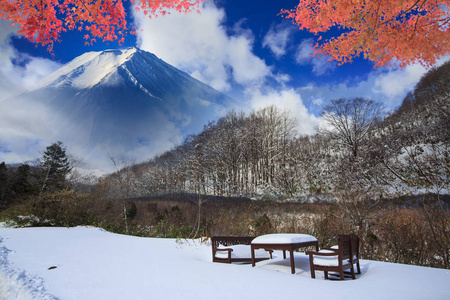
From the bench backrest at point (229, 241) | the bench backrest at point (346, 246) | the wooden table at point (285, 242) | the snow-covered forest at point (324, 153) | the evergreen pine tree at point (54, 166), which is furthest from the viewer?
the evergreen pine tree at point (54, 166)

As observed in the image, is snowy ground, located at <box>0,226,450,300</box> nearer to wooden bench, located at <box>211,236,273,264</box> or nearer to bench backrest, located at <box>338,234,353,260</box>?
bench backrest, located at <box>338,234,353,260</box>

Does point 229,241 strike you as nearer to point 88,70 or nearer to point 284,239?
point 284,239

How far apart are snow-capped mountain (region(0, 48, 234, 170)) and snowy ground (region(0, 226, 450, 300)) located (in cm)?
10281

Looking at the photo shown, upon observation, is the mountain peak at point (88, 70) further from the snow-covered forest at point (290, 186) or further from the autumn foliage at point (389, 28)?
the autumn foliage at point (389, 28)

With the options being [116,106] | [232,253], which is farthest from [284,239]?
[116,106]

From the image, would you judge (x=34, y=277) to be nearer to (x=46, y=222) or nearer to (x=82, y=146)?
(x=46, y=222)

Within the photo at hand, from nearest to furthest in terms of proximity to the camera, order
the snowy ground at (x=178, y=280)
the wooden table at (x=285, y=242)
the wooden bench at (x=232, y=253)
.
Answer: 1. the snowy ground at (x=178, y=280)
2. the wooden table at (x=285, y=242)
3. the wooden bench at (x=232, y=253)

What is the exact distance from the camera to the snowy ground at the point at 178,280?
2.75 m

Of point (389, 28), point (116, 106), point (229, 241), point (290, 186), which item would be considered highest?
point (116, 106)

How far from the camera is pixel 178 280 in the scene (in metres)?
3.37

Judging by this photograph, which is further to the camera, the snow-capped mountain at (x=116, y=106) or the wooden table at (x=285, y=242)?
the snow-capped mountain at (x=116, y=106)

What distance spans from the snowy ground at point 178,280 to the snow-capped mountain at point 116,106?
10281 cm

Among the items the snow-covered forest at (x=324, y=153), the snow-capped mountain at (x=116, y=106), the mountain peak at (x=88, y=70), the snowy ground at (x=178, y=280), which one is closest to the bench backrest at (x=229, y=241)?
the snowy ground at (x=178, y=280)

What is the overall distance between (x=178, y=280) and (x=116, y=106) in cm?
12932
